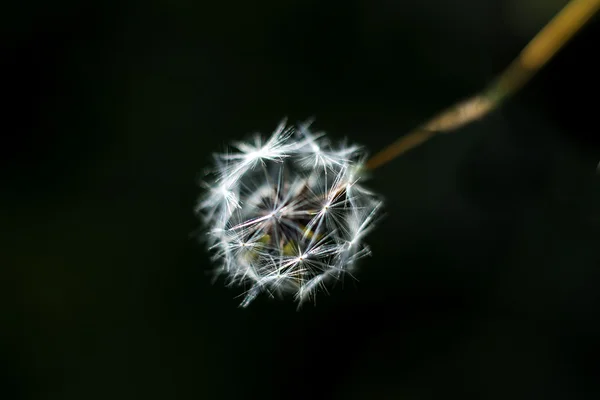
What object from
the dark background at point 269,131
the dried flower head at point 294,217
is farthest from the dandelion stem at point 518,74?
the dark background at point 269,131

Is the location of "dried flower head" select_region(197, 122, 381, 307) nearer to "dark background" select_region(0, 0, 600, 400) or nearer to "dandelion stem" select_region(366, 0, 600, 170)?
"dandelion stem" select_region(366, 0, 600, 170)

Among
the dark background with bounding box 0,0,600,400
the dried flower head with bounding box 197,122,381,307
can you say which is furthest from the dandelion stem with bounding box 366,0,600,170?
the dark background with bounding box 0,0,600,400

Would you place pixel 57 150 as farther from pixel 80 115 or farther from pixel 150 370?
pixel 150 370

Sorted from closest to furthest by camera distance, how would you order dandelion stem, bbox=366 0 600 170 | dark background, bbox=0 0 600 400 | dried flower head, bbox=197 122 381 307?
dandelion stem, bbox=366 0 600 170 → dried flower head, bbox=197 122 381 307 → dark background, bbox=0 0 600 400

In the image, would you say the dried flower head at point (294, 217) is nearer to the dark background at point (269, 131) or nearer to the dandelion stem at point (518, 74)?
the dandelion stem at point (518, 74)

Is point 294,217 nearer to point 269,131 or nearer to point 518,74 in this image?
point 518,74
